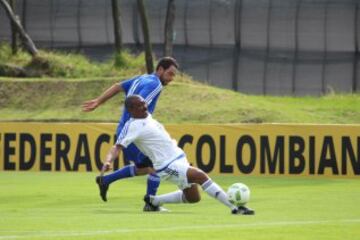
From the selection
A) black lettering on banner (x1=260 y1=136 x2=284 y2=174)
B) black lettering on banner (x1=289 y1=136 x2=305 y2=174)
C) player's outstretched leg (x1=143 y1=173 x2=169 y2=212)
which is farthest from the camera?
black lettering on banner (x1=260 y1=136 x2=284 y2=174)

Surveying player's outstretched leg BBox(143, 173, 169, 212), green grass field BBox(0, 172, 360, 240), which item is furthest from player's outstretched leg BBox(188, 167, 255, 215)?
player's outstretched leg BBox(143, 173, 169, 212)

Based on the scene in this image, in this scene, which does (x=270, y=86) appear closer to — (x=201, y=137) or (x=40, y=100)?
(x=40, y=100)

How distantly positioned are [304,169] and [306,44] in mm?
16915

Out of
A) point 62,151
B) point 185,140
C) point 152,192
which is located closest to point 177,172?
point 152,192

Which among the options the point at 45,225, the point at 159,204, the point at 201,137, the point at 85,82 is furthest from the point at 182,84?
the point at 45,225

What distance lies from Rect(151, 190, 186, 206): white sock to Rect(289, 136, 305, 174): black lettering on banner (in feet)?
34.6

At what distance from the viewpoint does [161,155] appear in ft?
46.6

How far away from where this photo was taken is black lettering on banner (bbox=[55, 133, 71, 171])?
Answer: 2669cm

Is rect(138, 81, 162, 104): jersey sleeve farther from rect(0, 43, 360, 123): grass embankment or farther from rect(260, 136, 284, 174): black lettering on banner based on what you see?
rect(0, 43, 360, 123): grass embankment

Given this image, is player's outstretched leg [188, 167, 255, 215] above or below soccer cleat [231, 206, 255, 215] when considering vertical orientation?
above

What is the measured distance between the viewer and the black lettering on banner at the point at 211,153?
84.9 feet

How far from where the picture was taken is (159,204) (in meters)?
15.0

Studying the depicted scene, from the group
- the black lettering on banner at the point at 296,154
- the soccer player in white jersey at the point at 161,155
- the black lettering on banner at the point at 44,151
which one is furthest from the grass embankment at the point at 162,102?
the soccer player in white jersey at the point at 161,155

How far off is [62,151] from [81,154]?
0.45 meters
